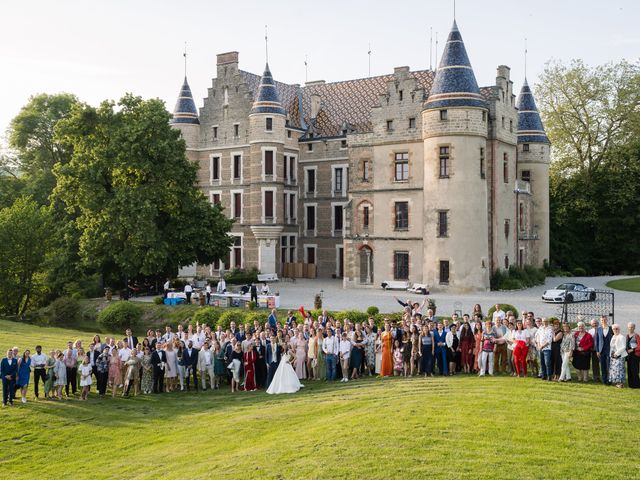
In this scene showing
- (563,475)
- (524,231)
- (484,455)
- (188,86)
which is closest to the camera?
(563,475)

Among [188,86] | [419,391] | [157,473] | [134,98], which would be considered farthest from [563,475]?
[188,86]

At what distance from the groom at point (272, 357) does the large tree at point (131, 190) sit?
18452 millimetres

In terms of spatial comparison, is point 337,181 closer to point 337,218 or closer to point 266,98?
point 337,218

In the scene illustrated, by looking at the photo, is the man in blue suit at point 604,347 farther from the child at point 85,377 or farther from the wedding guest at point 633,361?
Result: the child at point 85,377

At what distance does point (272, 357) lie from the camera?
19.0 meters

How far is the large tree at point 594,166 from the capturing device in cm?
5431

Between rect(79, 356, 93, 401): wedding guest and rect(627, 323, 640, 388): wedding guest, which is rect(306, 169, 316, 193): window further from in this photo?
rect(627, 323, 640, 388): wedding guest

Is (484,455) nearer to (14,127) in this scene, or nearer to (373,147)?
(373,147)

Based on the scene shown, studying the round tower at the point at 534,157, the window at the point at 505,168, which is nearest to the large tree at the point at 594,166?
the round tower at the point at 534,157

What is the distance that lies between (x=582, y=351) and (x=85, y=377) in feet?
43.3

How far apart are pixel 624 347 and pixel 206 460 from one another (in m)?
9.93

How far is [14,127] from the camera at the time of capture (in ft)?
160

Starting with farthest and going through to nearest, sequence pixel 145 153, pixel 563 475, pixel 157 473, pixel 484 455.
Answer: pixel 145 153
pixel 157 473
pixel 484 455
pixel 563 475

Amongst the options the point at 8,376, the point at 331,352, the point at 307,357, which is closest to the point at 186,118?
the point at 307,357
